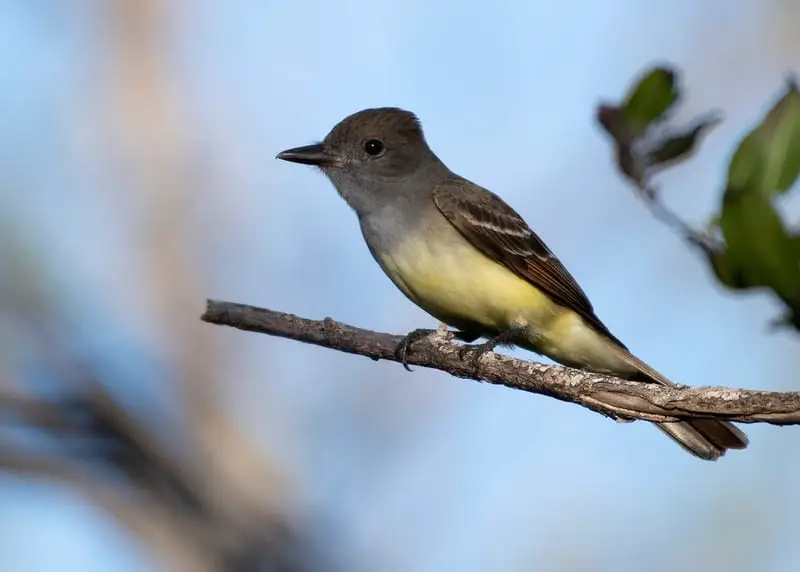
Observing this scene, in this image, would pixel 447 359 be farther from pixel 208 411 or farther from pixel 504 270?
pixel 208 411

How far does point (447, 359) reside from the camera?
181 inches

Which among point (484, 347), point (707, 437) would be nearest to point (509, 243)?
point (484, 347)

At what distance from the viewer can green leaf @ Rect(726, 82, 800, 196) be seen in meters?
1.42

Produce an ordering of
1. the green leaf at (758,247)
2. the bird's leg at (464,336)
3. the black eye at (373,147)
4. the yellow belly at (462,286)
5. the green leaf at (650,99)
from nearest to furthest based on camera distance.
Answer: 1. the green leaf at (758,247)
2. the green leaf at (650,99)
3. the yellow belly at (462,286)
4. the bird's leg at (464,336)
5. the black eye at (373,147)

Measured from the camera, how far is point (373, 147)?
230 inches

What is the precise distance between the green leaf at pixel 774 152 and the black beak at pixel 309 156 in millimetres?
4268

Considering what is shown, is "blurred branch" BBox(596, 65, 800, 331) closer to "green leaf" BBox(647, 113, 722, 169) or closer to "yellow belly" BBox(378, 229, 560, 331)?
"green leaf" BBox(647, 113, 722, 169)

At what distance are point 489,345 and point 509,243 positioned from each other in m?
0.86

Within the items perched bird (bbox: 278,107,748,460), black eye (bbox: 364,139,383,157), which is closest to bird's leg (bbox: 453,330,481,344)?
perched bird (bbox: 278,107,748,460)

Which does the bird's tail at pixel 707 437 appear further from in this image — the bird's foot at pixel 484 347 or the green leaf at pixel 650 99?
the green leaf at pixel 650 99

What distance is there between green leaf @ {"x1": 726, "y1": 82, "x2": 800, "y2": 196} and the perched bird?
3123 millimetres

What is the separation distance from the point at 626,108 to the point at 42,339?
5.02 metres

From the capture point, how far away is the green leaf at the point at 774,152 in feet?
4.66

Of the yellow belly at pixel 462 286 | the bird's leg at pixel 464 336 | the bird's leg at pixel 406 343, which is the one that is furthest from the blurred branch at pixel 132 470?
the bird's leg at pixel 464 336
